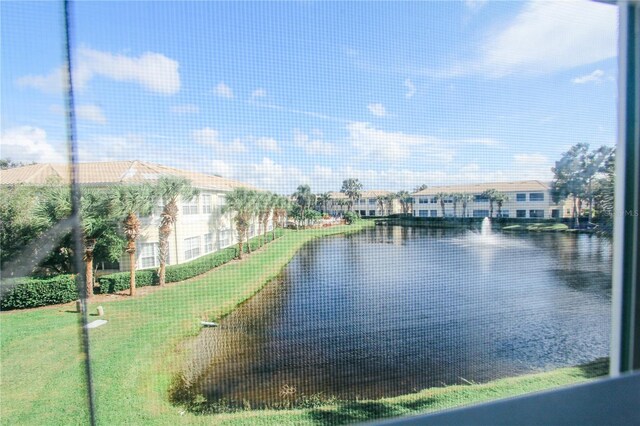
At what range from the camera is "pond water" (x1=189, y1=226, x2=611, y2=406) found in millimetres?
1369

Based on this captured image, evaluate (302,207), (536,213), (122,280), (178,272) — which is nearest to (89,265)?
(122,280)

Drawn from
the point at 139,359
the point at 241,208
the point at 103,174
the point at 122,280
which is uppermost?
the point at 103,174

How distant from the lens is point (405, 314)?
4.78 ft

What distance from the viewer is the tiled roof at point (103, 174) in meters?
1.00

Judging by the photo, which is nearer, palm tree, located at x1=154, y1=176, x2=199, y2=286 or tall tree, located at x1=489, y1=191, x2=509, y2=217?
palm tree, located at x1=154, y1=176, x2=199, y2=286

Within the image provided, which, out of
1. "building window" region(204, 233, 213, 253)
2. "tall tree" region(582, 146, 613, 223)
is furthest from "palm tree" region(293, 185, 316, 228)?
"tall tree" region(582, 146, 613, 223)

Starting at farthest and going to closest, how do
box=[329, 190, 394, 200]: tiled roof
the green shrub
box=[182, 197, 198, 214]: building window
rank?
box=[329, 190, 394, 200]: tiled roof, box=[182, 197, 198, 214]: building window, the green shrub

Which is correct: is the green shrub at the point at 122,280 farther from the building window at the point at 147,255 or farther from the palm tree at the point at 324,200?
the palm tree at the point at 324,200

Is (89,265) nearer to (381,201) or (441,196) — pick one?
(381,201)

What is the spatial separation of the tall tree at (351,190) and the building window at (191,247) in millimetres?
581

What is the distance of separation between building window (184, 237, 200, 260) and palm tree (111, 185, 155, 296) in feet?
0.54

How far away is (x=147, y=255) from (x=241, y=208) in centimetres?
36

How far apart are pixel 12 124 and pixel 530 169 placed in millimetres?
1874

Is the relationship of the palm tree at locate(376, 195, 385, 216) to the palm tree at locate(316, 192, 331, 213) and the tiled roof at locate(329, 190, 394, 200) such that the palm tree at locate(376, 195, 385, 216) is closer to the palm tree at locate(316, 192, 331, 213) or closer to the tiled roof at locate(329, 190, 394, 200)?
the tiled roof at locate(329, 190, 394, 200)
